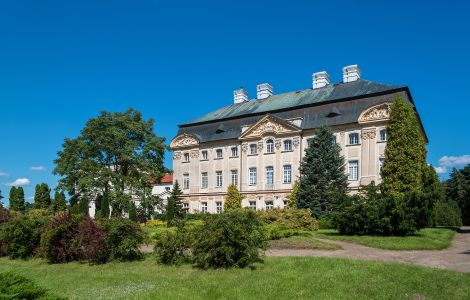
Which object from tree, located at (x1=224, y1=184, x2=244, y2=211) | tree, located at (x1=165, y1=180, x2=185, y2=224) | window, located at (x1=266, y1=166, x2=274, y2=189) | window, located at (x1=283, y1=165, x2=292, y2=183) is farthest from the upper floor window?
tree, located at (x1=165, y1=180, x2=185, y2=224)

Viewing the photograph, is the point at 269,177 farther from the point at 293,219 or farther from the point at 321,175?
the point at 293,219

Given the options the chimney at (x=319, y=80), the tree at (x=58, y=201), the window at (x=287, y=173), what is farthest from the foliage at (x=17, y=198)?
the chimney at (x=319, y=80)

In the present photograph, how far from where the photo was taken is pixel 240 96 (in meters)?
49.2

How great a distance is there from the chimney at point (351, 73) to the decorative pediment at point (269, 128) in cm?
743

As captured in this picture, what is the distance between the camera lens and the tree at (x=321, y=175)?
31.7 m

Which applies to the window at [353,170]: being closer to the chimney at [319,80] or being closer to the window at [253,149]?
the window at [253,149]

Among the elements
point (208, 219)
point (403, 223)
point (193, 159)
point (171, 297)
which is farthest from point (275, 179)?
point (171, 297)

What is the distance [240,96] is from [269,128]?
10.5 metres

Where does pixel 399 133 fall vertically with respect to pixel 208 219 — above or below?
above

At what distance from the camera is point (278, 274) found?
9625 mm

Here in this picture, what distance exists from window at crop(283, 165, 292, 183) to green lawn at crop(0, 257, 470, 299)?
89.6ft

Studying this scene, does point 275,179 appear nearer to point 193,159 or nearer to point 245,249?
point 193,159

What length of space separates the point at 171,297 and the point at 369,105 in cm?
2986

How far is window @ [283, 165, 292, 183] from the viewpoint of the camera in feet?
Answer: 127
